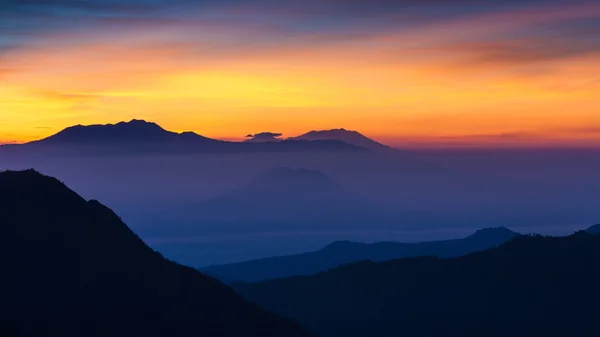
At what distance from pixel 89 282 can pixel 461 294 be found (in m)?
80.9

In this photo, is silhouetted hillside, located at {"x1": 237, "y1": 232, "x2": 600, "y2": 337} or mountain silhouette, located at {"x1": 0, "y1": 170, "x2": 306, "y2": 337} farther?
silhouetted hillside, located at {"x1": 237, "y1": 232, "x2": 600, "y2": 337}

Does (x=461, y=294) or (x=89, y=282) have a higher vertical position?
(x=89, y=282)

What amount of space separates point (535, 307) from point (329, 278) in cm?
4251

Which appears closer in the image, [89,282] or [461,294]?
[89,282]

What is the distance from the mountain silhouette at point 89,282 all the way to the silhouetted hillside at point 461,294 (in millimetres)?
40901

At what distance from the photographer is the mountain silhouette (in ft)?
308

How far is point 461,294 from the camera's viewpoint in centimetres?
16112

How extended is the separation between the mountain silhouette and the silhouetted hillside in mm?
40901

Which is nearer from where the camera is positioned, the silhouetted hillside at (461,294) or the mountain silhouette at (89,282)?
the mountain silhouette at (89,282)

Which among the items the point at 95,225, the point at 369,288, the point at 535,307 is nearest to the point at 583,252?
the point at 535,307

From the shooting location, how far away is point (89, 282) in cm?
10106

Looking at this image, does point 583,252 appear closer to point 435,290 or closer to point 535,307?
point 535,307

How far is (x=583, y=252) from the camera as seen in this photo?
165 meters

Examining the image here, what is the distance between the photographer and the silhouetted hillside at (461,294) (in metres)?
150
